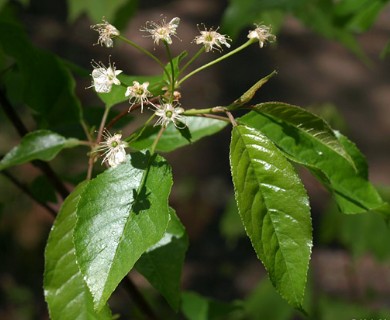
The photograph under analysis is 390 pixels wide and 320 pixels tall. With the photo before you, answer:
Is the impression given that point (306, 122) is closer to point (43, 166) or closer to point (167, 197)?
point (167, 197)

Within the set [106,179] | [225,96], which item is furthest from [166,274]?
[225,96]

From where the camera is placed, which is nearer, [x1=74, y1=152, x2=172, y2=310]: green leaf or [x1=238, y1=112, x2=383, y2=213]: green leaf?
[x1=74, y1=152, x2=172, y2=310]: green leaf

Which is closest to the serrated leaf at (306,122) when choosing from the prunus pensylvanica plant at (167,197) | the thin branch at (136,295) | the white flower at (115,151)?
the prunus pensylvanica plant at (167,197)

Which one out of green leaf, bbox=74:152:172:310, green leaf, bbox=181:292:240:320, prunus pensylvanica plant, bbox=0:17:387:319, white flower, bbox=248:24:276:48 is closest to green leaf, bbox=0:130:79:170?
prunus pensylvanica plant, bbox=0:17:387:319

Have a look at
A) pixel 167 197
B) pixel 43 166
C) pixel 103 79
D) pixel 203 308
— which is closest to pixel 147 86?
pixel 103 79

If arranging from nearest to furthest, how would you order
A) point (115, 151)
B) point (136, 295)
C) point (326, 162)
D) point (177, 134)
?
point (115, 151)
point (326, 162)
point (177, 134)
point (136, 295)

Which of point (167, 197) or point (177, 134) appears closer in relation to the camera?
point (167, 197)

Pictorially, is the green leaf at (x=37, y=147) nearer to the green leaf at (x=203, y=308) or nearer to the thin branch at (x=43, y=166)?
the thin branch at (x=43, y=166)

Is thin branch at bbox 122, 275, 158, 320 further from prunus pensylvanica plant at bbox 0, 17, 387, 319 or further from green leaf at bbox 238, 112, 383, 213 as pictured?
green leaf at bbox 238, 112, 383, 213
